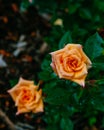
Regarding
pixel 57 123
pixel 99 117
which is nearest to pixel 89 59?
pixel 57 123

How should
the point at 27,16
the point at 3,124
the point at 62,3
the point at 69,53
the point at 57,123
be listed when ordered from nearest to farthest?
1. the point at 69,53
2. the point at 57,123
3. the point at 3,124
4. the point at 62,3
5. the point at 27,16

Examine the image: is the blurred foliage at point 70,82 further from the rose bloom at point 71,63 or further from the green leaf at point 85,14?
the rose bloom at point 71,63

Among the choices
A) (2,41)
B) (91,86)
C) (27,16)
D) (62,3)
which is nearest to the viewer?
(91,86)

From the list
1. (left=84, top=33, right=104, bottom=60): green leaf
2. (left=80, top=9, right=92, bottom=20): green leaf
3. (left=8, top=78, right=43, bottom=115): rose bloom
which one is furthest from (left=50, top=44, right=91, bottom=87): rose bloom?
(left=80, top=9, right=92, bottom=20): green leaf

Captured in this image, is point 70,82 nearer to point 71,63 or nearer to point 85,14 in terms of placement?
point 71,63

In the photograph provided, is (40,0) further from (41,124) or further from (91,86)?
(91,86)

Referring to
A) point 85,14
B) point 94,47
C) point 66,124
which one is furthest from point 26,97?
point 85,14

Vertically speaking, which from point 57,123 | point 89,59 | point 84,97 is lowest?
point 57,123
